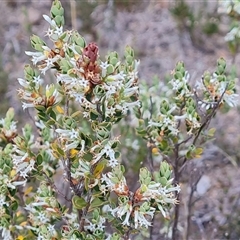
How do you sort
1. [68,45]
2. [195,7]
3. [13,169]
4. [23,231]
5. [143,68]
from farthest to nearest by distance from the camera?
[195,7] < [143,68] < [23,231] < [13,169] < [68,45]

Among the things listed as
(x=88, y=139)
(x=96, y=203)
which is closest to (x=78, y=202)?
(x=96, y=203)

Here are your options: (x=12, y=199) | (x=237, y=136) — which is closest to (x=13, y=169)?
(x=12, y=199)

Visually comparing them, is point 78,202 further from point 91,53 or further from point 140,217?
point 91,53

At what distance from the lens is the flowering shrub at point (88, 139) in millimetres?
1798

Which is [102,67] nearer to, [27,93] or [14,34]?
[27,93]

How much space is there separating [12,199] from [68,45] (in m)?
0.64

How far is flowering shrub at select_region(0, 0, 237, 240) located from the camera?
1798 millimetres

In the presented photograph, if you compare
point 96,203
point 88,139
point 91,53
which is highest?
point 91,53

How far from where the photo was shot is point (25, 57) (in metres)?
4.41

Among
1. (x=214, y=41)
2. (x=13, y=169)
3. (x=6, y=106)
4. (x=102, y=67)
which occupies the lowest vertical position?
(x=6, y=106)

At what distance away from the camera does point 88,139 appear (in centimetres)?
185

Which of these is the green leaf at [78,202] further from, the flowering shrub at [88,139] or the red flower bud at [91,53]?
the red flower bud at [91,53]

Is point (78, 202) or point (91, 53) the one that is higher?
point (91, 53)

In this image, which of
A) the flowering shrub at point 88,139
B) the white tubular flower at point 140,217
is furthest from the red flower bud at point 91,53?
the white tubular flower at point 140,217
